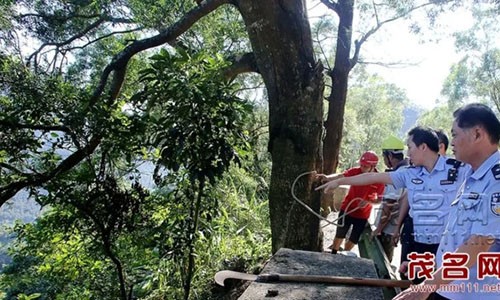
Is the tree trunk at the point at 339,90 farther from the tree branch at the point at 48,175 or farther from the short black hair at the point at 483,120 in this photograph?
the short black hair at the point at 483,120

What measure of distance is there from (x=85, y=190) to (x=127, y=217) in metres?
0.40

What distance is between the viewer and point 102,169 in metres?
3.21

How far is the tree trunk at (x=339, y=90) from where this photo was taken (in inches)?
293

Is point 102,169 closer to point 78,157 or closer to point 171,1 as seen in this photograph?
point 78,157

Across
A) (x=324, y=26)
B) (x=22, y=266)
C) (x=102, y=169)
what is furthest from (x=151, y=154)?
(x=324, y=26)

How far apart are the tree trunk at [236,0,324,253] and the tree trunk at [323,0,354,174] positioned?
4.44 meters

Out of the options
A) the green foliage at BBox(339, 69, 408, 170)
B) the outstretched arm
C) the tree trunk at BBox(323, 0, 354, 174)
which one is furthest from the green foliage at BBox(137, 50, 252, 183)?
the green foliage at BBox(339, 69, 408, 170)

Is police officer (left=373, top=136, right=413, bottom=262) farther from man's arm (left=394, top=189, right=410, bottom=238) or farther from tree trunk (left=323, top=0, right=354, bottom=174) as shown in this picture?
tree trunk (left=323, top=0, right=354, bottom=174)

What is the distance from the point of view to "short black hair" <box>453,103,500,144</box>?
1.43 metres

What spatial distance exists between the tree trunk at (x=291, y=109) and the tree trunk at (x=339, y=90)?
14.6 ft

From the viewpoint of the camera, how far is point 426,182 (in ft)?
7.45

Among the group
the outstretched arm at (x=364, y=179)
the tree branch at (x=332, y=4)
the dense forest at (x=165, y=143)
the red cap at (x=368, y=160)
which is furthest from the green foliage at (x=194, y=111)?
the tree branch at (x=332, y=4)

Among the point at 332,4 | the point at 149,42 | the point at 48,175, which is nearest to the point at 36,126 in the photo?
the point at 48,175

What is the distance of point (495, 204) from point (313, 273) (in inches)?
33.4
